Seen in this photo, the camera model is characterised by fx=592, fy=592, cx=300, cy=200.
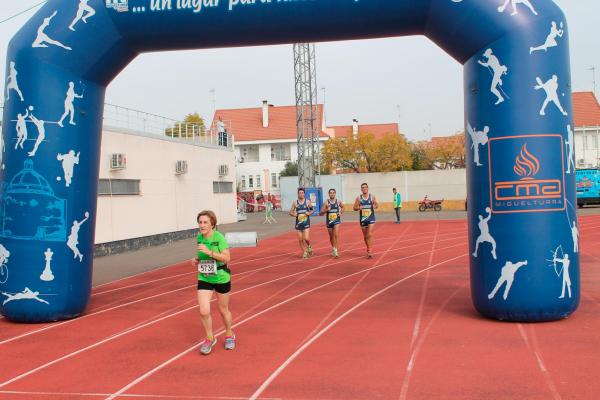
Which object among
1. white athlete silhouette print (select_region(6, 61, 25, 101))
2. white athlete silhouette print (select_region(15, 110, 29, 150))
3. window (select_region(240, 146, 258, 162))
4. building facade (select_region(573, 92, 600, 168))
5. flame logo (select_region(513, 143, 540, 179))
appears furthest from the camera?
window (select_region(240, 146, 258, 162))

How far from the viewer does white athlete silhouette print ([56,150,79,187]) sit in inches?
332

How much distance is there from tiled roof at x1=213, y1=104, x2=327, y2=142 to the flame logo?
56.3m

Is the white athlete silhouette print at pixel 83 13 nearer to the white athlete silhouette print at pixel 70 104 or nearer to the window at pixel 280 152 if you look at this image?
the white athlete silhouette print at pixel 70 104

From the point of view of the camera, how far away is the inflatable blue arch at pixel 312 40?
23.7 ft

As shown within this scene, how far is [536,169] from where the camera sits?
7176 mm

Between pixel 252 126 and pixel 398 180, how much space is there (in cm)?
2441

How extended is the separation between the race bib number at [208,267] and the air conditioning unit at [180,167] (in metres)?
17.5

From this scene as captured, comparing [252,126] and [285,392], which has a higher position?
[252,126]

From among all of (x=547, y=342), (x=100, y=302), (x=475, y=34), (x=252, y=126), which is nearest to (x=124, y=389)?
(x=547, y=342)

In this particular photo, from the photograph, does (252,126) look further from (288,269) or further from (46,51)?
(46,51)

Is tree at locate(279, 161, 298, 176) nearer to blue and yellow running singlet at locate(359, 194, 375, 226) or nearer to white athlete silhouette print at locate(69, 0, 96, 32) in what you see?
blue and yellow running singlet at locate(359, 194, 375, 226)

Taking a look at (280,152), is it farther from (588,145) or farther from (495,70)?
(495,70)

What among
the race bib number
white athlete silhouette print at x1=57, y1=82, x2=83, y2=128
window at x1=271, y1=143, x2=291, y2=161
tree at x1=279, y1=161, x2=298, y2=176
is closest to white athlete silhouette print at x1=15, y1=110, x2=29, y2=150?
white athlete silhouette print at x1=57, y1=82, x2=83, y2=128

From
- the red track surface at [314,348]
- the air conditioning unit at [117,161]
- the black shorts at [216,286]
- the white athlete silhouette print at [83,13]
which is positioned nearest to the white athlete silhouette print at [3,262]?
the red track surface at [314,348]
